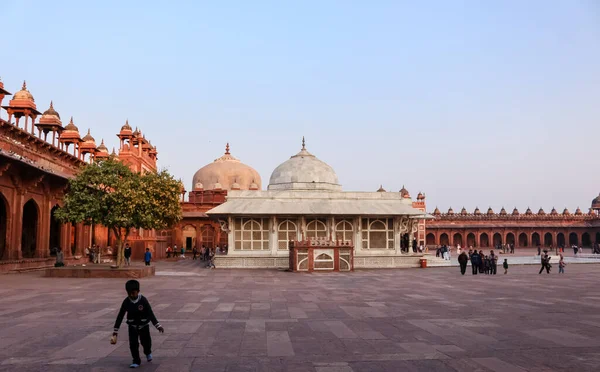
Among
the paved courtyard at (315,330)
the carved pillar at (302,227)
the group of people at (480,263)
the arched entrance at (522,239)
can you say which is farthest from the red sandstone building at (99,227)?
the group of people at (480,263)

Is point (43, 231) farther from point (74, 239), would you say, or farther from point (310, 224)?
point (310, 224)

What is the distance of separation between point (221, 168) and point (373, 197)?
3869 centimetres

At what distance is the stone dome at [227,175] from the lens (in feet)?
234

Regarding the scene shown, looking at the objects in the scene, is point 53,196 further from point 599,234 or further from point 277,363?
point 599,234

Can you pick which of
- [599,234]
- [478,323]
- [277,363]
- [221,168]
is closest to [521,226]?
[599,234]

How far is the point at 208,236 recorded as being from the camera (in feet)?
192

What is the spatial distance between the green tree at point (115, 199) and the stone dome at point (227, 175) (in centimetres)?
4201

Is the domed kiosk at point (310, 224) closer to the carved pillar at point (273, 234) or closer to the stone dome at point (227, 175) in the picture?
the carved pillar at point (273, 234)

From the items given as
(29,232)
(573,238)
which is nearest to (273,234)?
(29,232)

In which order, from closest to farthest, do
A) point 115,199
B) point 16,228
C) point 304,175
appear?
1. point 115,199
2. point 16,228
3. point 304,175

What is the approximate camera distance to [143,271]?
24.9 meters

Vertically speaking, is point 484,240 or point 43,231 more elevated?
point 43,231

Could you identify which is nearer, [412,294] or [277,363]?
[277,363]

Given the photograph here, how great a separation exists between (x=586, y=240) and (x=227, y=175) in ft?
204
